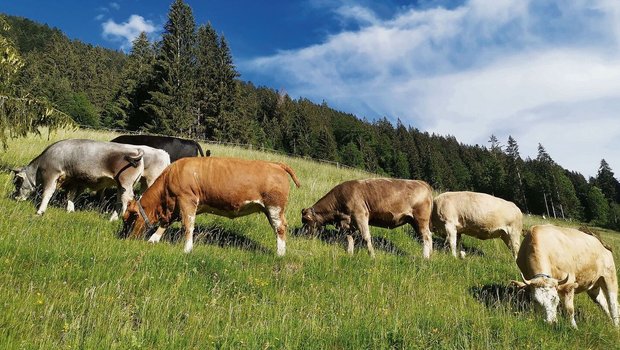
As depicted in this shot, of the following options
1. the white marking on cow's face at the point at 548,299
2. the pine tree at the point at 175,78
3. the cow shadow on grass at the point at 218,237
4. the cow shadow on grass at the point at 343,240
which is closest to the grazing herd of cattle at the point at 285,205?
the white marking on cow's face at the point at 548,299

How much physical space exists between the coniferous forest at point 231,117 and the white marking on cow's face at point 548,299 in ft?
A: 40.1

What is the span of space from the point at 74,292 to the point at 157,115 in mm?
43048

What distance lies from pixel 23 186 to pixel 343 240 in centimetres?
792

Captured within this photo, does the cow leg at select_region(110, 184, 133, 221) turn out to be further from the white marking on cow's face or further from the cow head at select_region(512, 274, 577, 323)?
the white marking on cow's face

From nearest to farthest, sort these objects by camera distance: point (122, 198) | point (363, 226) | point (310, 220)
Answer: point (122, 198), point (363, 226), point (310, 220)

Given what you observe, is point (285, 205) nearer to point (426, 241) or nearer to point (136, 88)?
point (426, 241)

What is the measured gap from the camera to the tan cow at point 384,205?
10086 mm

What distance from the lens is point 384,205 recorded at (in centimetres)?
1010

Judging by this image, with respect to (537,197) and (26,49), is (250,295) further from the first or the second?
(26,49)

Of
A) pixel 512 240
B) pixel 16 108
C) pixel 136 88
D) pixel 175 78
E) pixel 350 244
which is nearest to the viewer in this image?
pixel 350 244

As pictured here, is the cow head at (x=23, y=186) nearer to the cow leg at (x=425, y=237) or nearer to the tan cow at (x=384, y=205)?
the tan cow at (x=384, y=205)

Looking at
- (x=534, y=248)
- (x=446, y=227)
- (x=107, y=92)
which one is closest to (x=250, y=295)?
(x=534, y=248)

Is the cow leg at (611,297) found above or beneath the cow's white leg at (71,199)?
beneath

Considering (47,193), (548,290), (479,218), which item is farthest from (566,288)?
(47,193)
